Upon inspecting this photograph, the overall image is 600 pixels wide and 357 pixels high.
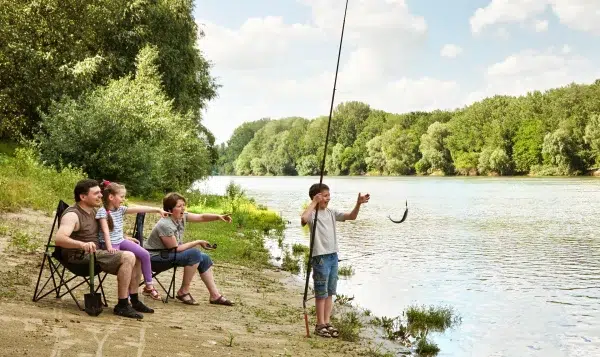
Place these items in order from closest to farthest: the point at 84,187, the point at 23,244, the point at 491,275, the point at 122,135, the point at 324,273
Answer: the point at 84,187 < the point at 324,273 < the point at 23,244 < the point at 491,275 < the point at 122,135

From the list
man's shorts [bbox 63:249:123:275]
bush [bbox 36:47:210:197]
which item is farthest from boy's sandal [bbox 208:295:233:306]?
bush [bbox 36:47:210:197]

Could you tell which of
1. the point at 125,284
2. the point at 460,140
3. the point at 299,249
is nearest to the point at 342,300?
the point at 125,284

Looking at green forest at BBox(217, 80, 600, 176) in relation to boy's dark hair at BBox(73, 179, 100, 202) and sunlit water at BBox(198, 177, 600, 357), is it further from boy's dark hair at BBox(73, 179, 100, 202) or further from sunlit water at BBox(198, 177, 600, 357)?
boy's dark hair at BBox(73, 179, 100, 202)

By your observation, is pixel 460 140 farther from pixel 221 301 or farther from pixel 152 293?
pixel 152 293

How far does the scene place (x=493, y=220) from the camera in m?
33.5

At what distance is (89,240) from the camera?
7.71 m

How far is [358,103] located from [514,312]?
→ 5362 inches

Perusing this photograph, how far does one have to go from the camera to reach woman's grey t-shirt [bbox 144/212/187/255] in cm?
894

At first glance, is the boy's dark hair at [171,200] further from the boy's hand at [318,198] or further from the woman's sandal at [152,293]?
the boy's hand at [318,198]

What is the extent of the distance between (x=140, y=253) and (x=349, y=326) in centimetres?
291

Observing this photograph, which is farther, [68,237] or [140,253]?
[140,253]

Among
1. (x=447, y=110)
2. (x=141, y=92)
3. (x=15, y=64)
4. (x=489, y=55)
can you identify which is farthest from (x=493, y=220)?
(x=447, y=110)

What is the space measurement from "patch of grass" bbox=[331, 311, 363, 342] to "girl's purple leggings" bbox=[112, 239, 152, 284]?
8.50 ft

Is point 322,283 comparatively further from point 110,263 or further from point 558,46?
point 558,46
